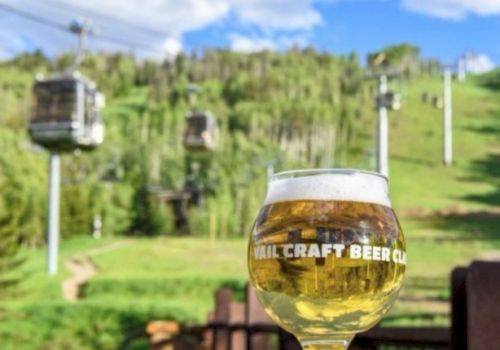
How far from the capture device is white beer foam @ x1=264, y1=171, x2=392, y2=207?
2.51 ft

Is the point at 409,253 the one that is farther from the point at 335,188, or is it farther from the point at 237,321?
the point at 335,188

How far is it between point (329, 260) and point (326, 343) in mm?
61

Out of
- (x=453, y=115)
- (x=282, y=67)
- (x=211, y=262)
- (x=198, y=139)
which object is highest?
(x=282, y=67)

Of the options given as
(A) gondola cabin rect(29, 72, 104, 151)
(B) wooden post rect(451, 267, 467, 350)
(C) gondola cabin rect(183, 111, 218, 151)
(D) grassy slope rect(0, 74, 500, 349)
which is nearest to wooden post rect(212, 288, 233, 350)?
(B) wooden post rect(451, 267, 467, 350)

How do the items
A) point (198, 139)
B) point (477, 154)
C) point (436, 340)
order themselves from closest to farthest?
→ point (436, 340) < point (198, 139) < point (477, 154)

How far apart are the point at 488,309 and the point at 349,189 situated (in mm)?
135

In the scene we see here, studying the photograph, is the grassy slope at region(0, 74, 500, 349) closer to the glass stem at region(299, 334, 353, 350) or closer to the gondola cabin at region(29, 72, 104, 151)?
the gondola cabin at region(29, 72, 104, 151)

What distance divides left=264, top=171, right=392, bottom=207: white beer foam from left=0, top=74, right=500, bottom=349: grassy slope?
15.1 meters

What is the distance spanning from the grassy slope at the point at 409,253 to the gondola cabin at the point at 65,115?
4997 millimetres

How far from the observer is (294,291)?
2.46ft

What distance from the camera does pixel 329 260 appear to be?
2.39 ft

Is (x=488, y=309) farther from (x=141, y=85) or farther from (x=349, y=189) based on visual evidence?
(x=141, y=85)

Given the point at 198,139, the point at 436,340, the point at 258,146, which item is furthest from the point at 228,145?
the point at 436,340

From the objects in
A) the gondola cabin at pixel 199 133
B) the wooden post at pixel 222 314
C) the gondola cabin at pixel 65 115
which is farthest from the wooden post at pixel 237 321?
the gondola cabin at pixel 199 133
